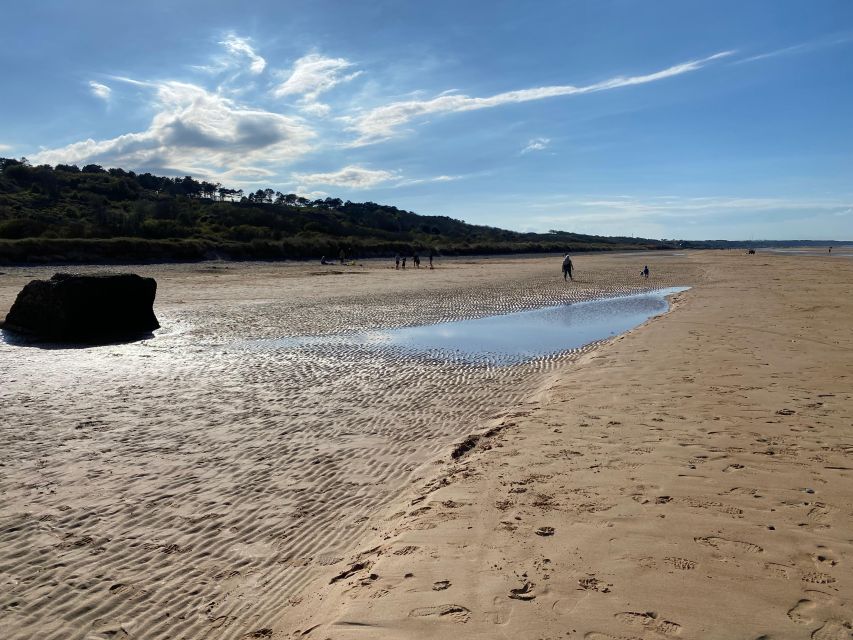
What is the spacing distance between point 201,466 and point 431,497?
2.80m

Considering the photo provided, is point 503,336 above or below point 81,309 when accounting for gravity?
below

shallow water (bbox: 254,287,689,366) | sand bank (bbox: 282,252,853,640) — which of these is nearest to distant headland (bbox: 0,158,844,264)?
shallow water (bbox: 254,287,689,366)

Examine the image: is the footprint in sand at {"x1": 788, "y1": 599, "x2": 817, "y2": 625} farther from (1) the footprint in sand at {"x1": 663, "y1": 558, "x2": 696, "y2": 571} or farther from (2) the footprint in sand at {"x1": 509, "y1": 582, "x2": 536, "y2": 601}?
(2) the footprint in sand at {"x1": 509, "y1": 582, "x2": 536, "y2": 601}

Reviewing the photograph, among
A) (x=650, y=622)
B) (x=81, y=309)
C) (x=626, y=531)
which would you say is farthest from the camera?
(x=81, y=309)

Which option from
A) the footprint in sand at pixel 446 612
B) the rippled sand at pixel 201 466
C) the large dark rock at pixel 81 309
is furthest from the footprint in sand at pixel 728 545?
the large dark rock at pixel 81 309

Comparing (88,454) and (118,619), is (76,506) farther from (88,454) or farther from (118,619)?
(118,619)

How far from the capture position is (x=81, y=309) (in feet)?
47.1

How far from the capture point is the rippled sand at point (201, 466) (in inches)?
158

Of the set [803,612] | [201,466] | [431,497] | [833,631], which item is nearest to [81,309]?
[201,466]

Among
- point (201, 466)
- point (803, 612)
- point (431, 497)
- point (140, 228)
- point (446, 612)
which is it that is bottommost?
point (201, 466)

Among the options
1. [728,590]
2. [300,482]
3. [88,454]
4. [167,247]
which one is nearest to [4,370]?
[88,454]

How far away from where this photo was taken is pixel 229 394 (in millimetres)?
9422

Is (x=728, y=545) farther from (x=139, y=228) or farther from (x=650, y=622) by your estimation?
(x=139, y=228)

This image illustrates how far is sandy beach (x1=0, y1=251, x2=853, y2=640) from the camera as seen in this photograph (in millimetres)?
3404
